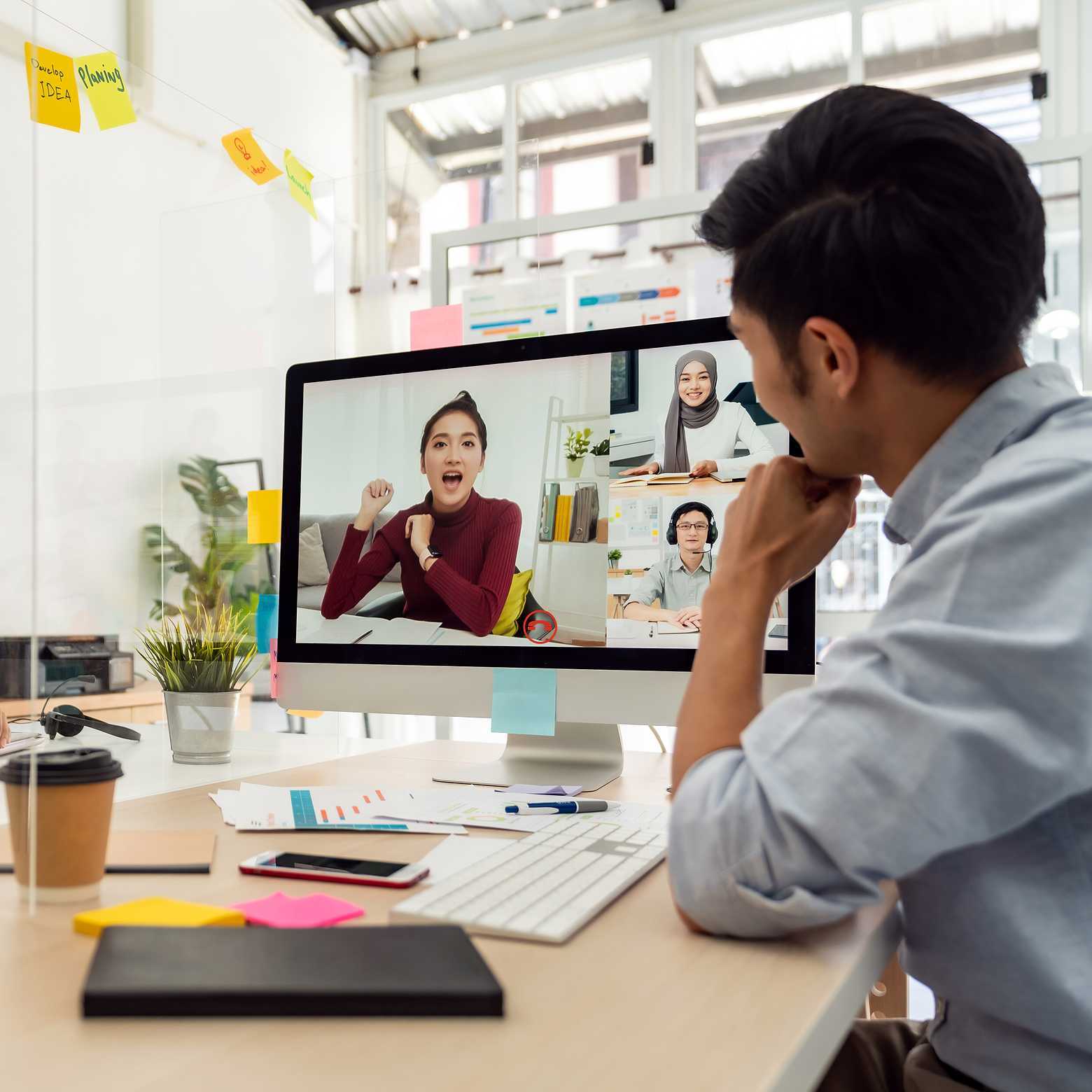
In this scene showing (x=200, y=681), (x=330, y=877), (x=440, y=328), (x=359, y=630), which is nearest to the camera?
(x=330, y=877)

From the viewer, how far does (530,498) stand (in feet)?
3.74

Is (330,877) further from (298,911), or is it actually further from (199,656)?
(199,656)

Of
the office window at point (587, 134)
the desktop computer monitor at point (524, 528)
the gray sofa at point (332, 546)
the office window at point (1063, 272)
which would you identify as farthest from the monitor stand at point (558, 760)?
the office window at point (587, 134)

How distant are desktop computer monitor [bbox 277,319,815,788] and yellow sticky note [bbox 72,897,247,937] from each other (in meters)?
0.55

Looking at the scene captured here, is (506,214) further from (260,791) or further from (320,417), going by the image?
(260,791)

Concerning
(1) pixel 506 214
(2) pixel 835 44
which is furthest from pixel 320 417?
(2) pixel 835 44

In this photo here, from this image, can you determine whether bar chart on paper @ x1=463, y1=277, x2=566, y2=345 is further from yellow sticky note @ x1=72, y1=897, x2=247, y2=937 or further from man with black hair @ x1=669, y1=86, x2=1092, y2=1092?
yellow sticky note @ x1=72, y1=897, x2=247, y2=937

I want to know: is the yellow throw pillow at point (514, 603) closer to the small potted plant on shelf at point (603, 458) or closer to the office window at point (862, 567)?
the small potted plant on shelf at point (603, 458)

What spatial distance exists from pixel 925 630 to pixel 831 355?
208 mm

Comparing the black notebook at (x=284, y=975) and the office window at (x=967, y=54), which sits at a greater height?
the office window at (x=967, y=54)

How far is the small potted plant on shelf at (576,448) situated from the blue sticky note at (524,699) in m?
0.22

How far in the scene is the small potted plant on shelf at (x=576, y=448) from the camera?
1.13 metres

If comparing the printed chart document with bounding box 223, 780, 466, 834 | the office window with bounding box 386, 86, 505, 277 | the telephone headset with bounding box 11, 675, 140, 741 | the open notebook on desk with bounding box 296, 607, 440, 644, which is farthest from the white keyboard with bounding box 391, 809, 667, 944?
the office window with bounding box 386, 86, 505, 277

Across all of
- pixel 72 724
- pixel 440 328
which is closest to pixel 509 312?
pixel 440 328
